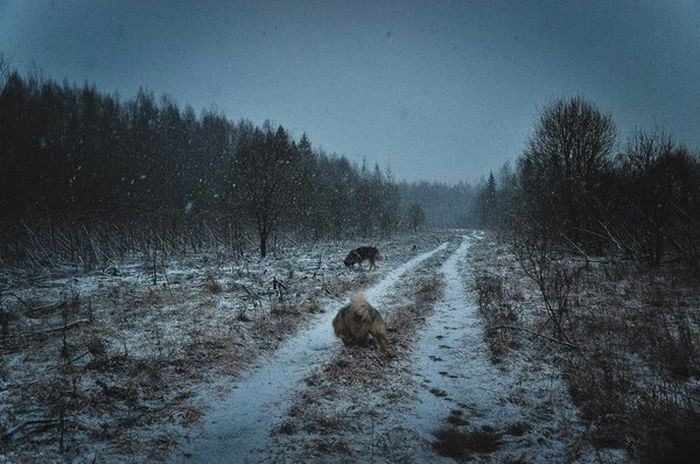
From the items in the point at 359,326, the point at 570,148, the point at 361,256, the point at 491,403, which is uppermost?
the point at 570,148

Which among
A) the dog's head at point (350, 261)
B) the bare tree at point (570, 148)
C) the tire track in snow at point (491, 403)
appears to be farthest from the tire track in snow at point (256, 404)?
the bare tree at point (570, 148)

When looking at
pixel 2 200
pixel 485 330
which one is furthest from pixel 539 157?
pixel 2 200

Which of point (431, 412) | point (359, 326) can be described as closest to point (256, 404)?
point (431, 412)

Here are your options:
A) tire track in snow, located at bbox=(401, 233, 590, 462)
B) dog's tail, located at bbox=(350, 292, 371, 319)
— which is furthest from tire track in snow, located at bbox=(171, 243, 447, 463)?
tire track in snow, located at bbox=(401, 233, 590, 462)

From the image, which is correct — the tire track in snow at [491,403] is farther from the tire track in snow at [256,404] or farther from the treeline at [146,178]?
the treeline at [146,178]

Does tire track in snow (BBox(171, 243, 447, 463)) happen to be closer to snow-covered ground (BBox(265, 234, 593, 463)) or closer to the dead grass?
snow-covered ground (BBox(265, 234, 593, 463))

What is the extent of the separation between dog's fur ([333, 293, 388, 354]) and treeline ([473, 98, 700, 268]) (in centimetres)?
338

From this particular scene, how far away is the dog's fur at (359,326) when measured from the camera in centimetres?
691

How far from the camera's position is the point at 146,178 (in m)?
52.8

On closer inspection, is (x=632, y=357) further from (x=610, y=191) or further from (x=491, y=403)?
(x=610, y=191)

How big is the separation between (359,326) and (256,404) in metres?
2.55

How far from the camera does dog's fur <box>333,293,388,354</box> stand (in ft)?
22.7

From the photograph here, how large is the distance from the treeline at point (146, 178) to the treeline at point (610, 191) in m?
16.2

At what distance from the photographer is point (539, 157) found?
24609 mm
